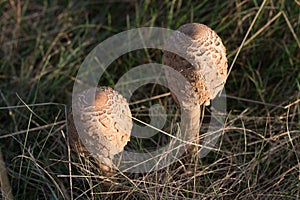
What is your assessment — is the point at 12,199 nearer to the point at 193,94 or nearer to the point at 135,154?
the point at 135,154

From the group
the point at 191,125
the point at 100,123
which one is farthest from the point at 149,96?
the point at 100,123

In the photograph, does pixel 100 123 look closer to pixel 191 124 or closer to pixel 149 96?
pixel 191 124

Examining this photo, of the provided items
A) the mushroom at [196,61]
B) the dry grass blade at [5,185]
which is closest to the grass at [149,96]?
the dry grass blade at [5,185]

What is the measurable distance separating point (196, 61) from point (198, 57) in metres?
0.02

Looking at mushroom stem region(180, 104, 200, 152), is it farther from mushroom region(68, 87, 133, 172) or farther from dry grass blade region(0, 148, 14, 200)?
dry grass blade region(0, 148, 14, 200)

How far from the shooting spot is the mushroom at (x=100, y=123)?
1.72 metres

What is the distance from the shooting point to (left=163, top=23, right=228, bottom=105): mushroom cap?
170 cm

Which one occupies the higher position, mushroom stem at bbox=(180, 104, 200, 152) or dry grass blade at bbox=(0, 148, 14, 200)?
mushroom stem at bbox=(180, 104, 200, 152)

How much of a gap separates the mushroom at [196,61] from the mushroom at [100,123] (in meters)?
0.24

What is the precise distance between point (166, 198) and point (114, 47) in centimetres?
113

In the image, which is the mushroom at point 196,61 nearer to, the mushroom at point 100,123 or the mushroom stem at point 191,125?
the mushroom stem at point 191,125

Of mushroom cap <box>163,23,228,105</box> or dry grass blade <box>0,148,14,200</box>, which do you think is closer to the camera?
mushroom cap <box>163,23,228,105</box>

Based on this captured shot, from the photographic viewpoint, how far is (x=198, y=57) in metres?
1.70

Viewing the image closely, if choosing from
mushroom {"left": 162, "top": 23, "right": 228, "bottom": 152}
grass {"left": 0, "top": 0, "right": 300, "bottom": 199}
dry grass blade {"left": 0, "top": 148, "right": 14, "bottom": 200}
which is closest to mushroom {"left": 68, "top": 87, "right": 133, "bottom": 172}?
grass {"left": 0, "top": 0, "right": 300, "bottom": 199}
